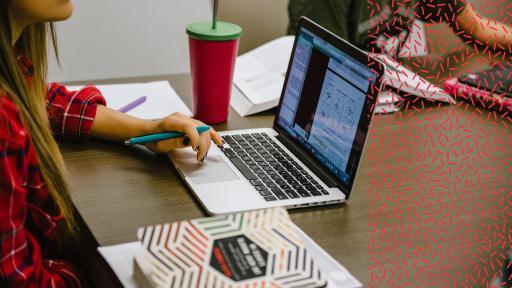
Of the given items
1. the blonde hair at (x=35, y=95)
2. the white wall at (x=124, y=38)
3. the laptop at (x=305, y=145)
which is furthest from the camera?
the white wall at (x=124, y=38)

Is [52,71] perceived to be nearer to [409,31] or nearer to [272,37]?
[272,37]

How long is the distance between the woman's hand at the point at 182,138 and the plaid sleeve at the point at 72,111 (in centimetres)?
13

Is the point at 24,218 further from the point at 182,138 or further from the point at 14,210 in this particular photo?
the point at 182,138

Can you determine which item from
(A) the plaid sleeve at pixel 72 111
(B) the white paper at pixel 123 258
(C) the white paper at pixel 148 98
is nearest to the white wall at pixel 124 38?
(C) the white paper at pixel 148 98

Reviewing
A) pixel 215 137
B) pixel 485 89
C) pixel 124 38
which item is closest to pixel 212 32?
pixel 215 137

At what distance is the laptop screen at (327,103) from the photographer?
37.3 inches

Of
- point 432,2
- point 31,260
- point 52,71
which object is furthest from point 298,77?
point 52,71

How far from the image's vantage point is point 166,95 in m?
1.32

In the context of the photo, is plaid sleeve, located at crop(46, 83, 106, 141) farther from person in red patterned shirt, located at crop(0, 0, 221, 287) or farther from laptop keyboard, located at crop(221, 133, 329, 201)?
laptop keyboard, located at crop(221, 133, 329, 201)

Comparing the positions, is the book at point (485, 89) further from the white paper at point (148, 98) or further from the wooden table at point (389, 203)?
the white paper at point (148, 98)

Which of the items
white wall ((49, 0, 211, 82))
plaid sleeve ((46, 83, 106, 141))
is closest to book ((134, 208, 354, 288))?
plaid sleeve ((46, 83, 106, 141))

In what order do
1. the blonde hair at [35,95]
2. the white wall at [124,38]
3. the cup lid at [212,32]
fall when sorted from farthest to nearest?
the white wall at [124,38] < the cup lid at [212,32] < the blonde hair at [35,95]

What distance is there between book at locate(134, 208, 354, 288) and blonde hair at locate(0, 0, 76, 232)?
0.76 feet

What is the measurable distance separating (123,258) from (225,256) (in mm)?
156
